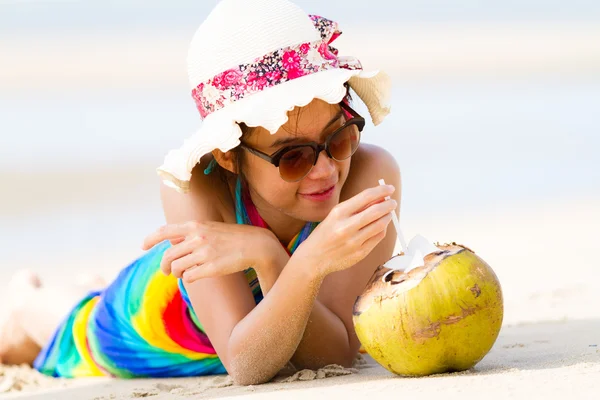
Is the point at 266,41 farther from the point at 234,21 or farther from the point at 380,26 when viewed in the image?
the point at 380,26

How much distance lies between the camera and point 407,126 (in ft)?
41.4

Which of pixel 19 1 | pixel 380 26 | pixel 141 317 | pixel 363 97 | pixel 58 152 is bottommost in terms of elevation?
pixel 141 317

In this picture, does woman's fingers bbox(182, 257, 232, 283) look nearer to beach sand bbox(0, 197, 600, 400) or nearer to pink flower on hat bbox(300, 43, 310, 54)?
beach sand bbox(0, 197, 600, 400)

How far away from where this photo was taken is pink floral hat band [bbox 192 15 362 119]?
297 centimetres

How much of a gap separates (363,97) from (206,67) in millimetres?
668

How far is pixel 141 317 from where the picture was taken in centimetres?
408

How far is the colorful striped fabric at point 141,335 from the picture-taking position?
3.91m

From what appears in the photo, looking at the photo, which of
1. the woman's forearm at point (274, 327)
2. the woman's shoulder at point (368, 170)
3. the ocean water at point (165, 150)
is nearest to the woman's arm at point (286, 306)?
the woman's forearm at point (274, 327)

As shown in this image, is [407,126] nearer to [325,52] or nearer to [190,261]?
[325,52]

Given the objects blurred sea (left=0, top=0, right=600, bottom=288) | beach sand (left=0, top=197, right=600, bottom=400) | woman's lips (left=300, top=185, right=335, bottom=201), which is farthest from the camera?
blurred sea (left=0, top=0, right=600, bottom=288)

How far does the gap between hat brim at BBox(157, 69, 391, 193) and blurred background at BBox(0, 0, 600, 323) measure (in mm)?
2241

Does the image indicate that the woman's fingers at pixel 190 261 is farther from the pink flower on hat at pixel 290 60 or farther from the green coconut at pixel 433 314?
the pink flower on hat at pixel 290 60

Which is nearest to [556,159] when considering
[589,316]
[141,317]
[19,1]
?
[589,316]

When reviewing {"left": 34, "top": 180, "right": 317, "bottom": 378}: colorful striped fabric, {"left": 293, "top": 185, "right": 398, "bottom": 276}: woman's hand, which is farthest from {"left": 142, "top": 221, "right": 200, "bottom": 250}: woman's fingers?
{"left": 34, "top": 180, "right": 317, "bottom": 378}: colorful striped fabric
